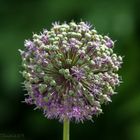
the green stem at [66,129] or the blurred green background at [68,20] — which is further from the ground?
the blurred green background at [68,20]

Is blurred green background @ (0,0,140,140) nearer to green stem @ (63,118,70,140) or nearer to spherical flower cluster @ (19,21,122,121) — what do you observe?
spherical flower cluster @ (19,21,122,121)

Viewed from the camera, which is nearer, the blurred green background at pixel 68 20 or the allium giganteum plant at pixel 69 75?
the allium giganteum plant at pixel 69 75

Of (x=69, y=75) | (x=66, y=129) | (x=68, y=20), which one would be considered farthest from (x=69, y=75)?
(x=68, y=20)

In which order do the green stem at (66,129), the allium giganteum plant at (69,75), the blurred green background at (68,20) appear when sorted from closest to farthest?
the green stem at (66,129)
the allium giganteum plant at (69,75)
the blurred green background at (68,20)

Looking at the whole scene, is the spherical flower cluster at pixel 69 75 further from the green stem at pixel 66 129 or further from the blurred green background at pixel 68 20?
the blurred green background at pixel 68 20

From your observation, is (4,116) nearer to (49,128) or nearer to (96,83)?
(49,128)

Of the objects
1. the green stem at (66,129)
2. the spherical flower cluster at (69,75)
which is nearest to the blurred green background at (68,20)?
the spherical flower cluster at (69,75)

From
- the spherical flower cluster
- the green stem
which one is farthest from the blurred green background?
the green stem
